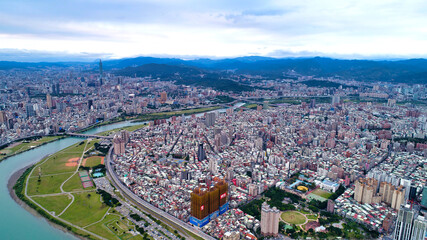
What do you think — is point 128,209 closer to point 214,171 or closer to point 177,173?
point 177,173

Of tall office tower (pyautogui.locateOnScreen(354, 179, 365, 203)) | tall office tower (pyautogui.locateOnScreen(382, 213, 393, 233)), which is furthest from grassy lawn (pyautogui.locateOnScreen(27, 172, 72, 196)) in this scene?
tall office tower (pyautogui.locateOnScreen(382, 213, 393, 233))

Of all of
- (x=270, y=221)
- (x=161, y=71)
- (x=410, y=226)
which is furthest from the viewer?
(x=161, y=71)

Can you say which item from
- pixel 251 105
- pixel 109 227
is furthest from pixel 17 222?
pixel 251 105

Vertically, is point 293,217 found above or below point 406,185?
below

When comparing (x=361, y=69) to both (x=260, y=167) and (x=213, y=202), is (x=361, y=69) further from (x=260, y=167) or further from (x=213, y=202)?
(x=213, y=202)

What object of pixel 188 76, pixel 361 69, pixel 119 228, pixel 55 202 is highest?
pixel 361 69

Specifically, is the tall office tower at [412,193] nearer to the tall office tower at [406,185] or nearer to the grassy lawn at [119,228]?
the tall office tower at [406,185]

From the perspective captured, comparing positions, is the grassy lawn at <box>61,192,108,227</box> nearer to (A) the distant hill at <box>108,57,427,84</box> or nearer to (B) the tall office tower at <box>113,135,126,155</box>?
(B) the tall office tower at <box>113,135,126,155</box>
